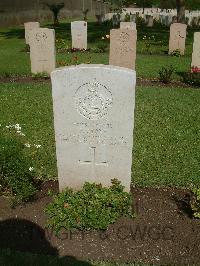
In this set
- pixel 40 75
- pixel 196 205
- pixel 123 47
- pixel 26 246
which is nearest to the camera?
pixel 26 246

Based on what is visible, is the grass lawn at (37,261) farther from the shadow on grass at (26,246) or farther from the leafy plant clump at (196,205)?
the leafy plant clump at (196,205)

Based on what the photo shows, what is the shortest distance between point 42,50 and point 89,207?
9467 millimetres

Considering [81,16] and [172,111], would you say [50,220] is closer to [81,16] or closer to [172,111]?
[172,111]

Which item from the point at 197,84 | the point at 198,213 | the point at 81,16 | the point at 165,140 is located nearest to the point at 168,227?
the point at 198,213

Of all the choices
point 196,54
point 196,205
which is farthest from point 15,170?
point 196,54

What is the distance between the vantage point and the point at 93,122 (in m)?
4.63

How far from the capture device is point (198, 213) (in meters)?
4.71

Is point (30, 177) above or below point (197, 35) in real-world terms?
below

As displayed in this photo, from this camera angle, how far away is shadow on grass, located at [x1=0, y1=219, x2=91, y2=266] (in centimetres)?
411

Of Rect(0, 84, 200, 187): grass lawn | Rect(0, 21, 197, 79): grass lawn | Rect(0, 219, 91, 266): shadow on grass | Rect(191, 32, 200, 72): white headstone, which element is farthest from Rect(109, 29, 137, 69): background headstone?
Rect(0, 219, 91, 266): shadow on grass

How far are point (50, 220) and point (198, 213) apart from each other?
190cm

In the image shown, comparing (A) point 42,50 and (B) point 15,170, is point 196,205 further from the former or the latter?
(A) point 42,50

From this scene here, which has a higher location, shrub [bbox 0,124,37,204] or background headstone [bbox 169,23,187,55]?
background headstone [bbox 169,23,187,55]

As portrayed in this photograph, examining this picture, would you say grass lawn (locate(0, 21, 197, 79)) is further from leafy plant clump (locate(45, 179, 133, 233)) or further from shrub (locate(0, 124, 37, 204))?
leafy plant clump (locate(45, 179, 133, 233))
